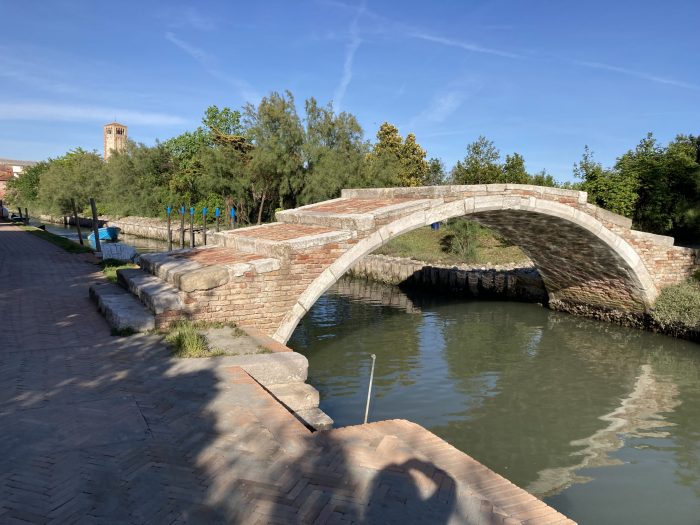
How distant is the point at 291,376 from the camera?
612 centimetres

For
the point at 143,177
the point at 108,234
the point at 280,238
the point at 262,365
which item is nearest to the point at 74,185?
the point at 143,177

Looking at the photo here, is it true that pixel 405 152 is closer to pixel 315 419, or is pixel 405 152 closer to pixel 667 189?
pixel 667 189

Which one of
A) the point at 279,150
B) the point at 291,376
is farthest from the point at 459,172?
the point at 291,376

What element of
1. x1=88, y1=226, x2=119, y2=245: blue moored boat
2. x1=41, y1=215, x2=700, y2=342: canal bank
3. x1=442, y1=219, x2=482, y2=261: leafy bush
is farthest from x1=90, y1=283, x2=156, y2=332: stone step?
x1=88, y1=226, x2=119, y2=245: blue moored boat

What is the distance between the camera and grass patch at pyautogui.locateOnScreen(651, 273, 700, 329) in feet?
43.3

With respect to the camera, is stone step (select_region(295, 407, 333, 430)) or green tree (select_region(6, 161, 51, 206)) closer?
stone step (select_region(295, 407, 333, 430))

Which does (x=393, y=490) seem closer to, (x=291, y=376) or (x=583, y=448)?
(x=291, y=376)

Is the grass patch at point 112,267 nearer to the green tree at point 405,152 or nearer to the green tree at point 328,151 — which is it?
the green tree at point 328,151

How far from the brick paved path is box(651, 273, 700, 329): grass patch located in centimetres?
1232

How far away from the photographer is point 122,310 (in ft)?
25.1

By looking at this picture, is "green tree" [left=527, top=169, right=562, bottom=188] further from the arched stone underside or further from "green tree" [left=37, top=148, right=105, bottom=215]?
"green tree" [left=37, top=148, right=105, bottom=215]

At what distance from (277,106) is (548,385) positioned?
25.5 m

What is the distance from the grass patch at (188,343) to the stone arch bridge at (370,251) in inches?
22.8

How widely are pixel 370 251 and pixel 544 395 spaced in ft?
14.9
